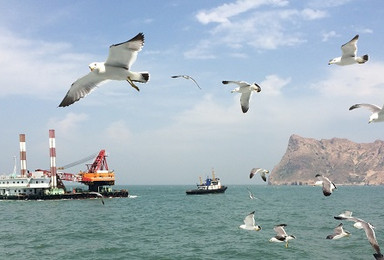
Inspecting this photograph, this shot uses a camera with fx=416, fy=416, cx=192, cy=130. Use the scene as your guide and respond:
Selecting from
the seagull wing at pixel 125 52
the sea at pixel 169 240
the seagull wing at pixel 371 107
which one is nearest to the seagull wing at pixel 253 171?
the seagull wing at pixel 371 107

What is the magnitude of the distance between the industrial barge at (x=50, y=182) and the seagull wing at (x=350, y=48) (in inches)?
3088

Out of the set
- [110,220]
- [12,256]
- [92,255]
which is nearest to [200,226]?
[110,220]

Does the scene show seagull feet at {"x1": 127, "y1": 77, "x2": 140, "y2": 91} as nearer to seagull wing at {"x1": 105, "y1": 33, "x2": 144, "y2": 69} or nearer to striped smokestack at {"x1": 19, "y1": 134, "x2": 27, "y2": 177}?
seagull wing at {"x1": 105, "y1": 33, "x2": 144, "y2": 69}

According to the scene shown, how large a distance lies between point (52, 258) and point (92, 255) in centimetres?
282

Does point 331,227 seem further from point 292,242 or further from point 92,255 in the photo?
point 92,255

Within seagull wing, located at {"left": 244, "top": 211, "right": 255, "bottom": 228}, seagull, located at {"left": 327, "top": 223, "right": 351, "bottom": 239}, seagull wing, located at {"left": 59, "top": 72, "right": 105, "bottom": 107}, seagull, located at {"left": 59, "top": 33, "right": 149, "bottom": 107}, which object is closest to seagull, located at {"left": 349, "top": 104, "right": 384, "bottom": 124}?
seagull, located at {"left": 59, "top": 33, "right": 149, "bottom": 107}

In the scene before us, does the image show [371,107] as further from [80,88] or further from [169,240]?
[169,240]

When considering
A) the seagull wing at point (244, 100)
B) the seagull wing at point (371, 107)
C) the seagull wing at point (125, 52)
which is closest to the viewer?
the seagull wing at point (125, 52)

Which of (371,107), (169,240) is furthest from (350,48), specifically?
(169,240)

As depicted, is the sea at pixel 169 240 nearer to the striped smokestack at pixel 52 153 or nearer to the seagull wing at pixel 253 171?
the seagull wing at pixel 253 171

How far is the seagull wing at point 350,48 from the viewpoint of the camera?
1204 cm

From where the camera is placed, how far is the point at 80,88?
10.8 meters

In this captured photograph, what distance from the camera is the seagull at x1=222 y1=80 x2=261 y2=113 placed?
13.3m

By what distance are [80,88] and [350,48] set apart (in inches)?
306
